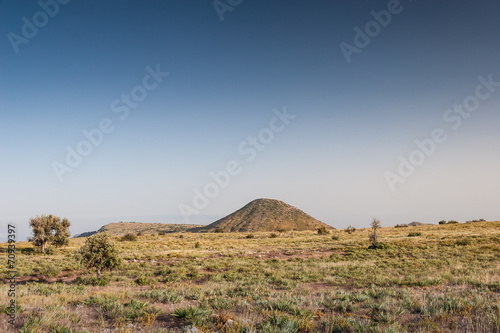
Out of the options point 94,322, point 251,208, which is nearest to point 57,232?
point 94,322

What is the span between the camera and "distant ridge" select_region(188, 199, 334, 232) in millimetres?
114500

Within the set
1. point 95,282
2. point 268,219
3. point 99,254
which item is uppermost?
point 99,254

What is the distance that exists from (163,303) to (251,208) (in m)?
130

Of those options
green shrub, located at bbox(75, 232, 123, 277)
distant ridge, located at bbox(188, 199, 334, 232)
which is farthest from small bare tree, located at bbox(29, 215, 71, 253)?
distant ridge, located at bbox(188, 199, 334, 232)

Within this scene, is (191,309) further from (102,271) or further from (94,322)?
(102,271)

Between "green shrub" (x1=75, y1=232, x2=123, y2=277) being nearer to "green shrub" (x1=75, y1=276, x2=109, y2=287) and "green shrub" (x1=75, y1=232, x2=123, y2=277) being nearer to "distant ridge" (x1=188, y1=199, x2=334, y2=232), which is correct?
"green shrub" (x1=75, y1=276, x2=109, y2=287)

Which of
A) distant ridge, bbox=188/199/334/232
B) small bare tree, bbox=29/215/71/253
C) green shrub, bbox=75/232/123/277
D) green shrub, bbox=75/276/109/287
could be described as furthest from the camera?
distant ridge, bbox=188/199/334/232

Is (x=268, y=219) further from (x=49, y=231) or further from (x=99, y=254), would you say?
(x=99, y=254)

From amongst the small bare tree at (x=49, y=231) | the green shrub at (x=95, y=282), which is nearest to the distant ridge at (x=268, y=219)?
the small bare tree at (x=49, y=231)

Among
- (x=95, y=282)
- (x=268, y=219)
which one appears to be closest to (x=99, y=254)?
(x=95, y=282)

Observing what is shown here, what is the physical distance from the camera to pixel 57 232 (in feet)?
122

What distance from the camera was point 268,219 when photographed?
12188 cm

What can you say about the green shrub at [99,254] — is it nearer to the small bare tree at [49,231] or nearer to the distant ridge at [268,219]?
the small bare tree at [49,231]

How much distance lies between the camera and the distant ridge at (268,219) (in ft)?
376
